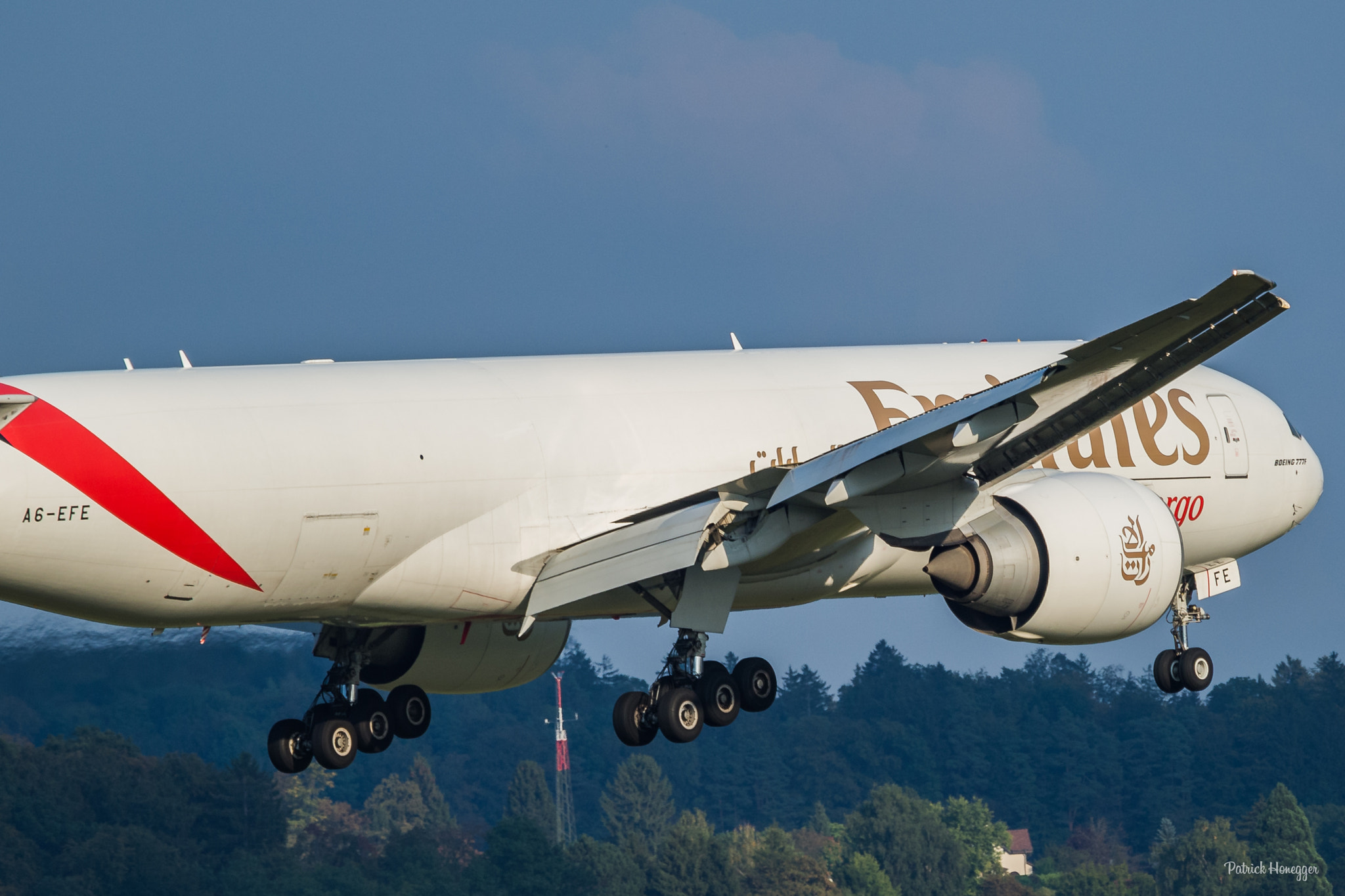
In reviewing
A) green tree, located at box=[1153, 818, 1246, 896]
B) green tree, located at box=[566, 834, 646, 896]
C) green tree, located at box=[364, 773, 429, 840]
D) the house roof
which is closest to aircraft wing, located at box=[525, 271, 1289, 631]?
green tree, located at box=[566, 834, 646, 896]

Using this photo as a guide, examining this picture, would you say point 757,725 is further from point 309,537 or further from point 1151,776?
point 309,537

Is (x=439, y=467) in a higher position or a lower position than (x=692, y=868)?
lower

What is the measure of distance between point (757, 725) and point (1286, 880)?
1858 inches

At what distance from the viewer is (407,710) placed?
28.5 m

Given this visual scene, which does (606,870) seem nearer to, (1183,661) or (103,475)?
(1183,661)

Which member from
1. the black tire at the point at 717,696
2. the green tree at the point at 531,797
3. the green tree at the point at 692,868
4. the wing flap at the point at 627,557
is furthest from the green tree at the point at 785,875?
the wing flap at the point at 627,557

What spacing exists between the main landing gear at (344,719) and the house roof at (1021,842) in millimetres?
111387

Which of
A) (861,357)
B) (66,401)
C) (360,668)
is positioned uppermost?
(861,357)

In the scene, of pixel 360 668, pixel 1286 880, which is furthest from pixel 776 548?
pixel 1286 880

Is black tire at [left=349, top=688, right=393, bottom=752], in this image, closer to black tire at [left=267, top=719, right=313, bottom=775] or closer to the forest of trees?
black tire at [left=267, top=719, right=313, bottom=775]

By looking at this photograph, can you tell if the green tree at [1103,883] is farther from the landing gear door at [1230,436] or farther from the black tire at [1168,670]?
the landing gear door at [1230,436]

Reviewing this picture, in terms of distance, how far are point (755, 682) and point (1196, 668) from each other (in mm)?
6981

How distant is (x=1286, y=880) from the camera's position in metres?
107

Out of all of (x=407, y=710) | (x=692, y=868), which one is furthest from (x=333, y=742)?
(x=692, y=868)
